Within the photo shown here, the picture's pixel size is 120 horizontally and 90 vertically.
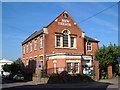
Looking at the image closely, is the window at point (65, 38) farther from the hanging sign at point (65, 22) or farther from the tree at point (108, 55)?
the tree at point (108, 55)

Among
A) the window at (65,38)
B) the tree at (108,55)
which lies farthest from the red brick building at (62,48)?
the tree at (108,55)

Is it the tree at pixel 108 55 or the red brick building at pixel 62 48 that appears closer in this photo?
the red brick building at pixel 62 48

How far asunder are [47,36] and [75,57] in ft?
20.0

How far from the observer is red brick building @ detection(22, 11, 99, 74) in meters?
37.0

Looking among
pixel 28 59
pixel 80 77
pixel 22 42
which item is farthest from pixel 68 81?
pixel 22 42

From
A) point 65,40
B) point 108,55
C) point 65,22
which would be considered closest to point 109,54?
point 108,55

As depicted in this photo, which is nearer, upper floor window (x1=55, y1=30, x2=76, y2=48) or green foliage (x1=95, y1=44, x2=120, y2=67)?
green foliage (x1=95, y1=44, x2=120, y2=67)

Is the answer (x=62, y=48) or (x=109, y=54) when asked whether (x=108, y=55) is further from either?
(x=62, y=48)

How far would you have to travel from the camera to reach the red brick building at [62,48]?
1457 inches

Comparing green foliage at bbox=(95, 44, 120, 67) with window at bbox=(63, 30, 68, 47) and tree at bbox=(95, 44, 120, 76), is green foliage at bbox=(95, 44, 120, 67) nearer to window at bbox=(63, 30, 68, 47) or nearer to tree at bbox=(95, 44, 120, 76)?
tree at bbox=(95, 44, 120, 76)

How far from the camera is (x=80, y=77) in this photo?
34.8 m

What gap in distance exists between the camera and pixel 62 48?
1628 inches

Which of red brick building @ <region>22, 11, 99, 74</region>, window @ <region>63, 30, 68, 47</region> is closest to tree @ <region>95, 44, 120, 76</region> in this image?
red brick building @ <region>22, 11, 99, 74</region>

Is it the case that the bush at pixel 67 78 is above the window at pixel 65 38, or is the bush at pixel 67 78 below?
below
